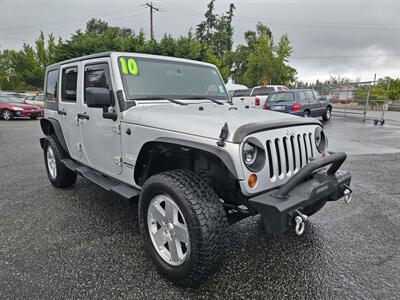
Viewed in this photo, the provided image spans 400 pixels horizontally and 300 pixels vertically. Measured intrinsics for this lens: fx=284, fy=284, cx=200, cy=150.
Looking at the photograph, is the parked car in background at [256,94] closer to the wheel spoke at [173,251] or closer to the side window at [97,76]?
the side window at [97,76]

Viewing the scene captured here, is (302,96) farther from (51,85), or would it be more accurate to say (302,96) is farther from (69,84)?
(69,84)

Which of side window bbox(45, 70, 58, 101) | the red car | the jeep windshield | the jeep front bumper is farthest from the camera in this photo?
the red car

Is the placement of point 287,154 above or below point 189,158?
above

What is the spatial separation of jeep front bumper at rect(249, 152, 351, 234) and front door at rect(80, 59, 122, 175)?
1675 millimetres

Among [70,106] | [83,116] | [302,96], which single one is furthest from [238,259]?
[302,96]

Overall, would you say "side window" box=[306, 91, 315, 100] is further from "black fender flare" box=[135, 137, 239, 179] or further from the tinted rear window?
"black fender flare" box=[135, 137, 239, 179]

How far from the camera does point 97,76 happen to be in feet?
10.8

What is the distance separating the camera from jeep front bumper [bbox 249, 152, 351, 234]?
6.32ft

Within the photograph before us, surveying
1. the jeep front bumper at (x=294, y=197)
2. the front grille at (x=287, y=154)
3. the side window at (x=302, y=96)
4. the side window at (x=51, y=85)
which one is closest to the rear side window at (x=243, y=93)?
the side window at (x=302, y=96)

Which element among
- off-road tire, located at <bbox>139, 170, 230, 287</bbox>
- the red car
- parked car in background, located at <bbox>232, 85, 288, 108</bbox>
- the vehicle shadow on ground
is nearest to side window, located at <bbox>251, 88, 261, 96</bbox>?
parked car in background, located at <bbox>232, 85, 288, 108</bbox>

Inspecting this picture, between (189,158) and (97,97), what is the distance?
104cm

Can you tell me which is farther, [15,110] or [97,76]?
[15,110]

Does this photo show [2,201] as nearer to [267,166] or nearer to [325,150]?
[267,166]

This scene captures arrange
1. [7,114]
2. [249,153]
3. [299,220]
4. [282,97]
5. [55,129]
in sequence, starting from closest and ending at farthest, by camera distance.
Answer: [299,220] < [249,153] < [55,129] < [282,97] < [7,114]
